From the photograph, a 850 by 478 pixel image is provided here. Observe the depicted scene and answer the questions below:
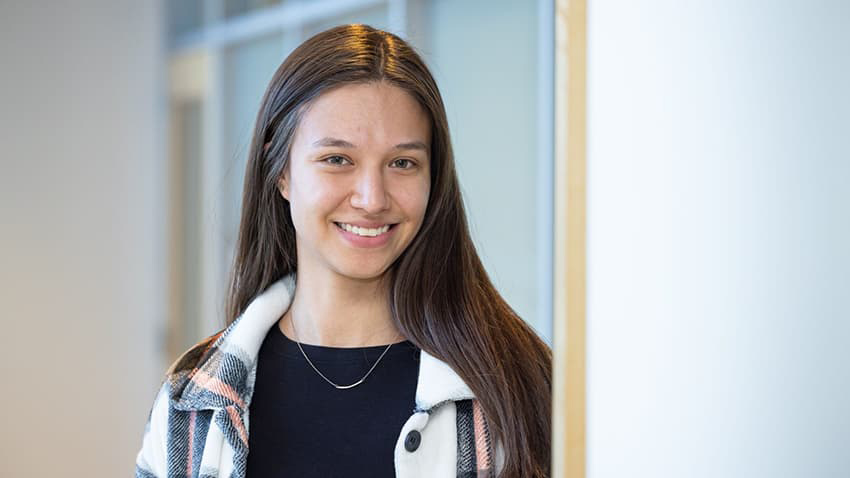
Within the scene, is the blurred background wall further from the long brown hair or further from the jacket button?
the jacket button

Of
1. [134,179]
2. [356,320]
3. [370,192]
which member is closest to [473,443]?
[356,320]

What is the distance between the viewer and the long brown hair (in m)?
0.77

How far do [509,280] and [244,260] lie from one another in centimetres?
31

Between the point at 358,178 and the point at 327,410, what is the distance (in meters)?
0.26

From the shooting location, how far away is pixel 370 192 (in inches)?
29.1

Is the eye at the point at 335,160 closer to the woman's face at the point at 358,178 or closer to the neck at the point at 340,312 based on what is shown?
the woman's face at the point at 358,178

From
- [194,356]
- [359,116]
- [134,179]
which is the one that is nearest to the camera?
[359,116]

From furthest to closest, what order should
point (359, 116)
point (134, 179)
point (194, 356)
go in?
point (134, 179) → point (194, 356) → point (359, 116)

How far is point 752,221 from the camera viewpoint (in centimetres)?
77

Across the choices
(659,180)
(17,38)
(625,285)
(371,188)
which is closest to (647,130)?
(659,180)

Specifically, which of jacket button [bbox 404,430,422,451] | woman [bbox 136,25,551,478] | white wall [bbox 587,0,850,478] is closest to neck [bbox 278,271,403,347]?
woman [bbox 136,25,551,478]

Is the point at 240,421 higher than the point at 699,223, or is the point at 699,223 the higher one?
the point at 699,223

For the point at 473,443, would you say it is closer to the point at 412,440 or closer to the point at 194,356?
the point at 412,440

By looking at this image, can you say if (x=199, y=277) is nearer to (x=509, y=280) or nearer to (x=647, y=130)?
(x=509, y=280)
